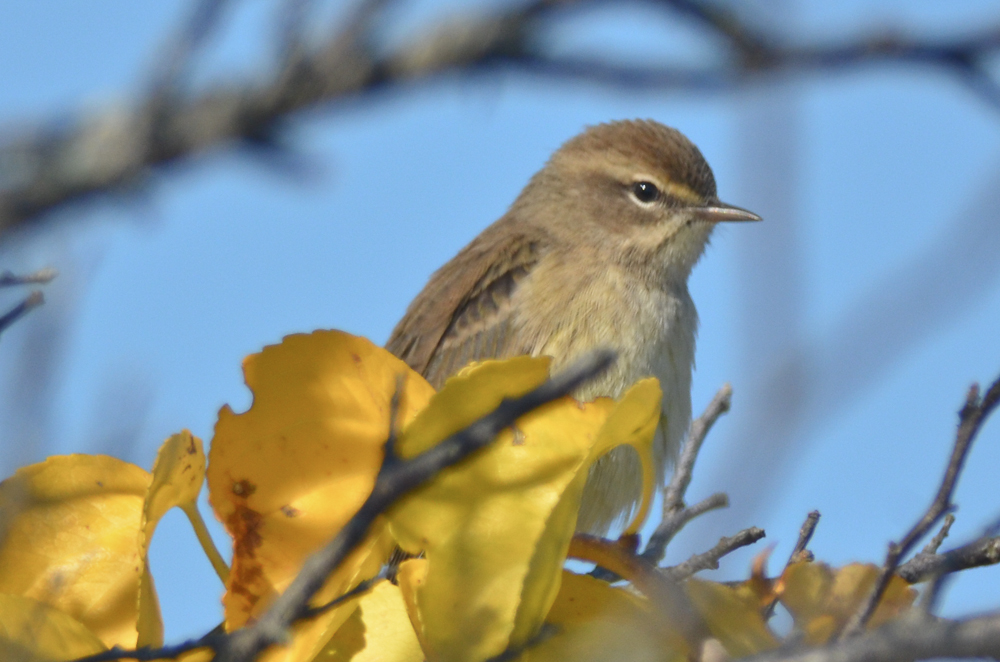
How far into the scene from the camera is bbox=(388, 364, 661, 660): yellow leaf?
2.01 metres

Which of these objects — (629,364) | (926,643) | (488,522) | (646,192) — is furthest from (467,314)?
(926,643)

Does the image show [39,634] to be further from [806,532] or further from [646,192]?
[646,192]

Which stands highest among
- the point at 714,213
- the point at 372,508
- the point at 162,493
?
the point at 714,213

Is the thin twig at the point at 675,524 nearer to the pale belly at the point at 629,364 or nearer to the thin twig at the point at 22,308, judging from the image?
the thin twig at the point at 22,308

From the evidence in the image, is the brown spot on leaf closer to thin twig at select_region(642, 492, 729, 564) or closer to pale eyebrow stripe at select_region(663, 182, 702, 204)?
thin twig at select_region(642, 492, 729, 564)

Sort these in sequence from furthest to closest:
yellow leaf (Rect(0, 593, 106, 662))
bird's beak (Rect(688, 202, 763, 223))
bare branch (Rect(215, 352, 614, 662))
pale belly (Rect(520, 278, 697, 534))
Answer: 1. bird's beak (Rect(688, 202, 763, 223))
2. pale belly (Rect(520, 278, 697, 534))
3. yellow leaf (Rect(0, 593, 106, 662))
4. bare branch (Rect(215, 352, 614, 662))

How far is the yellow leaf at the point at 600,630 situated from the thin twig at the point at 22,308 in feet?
3.88

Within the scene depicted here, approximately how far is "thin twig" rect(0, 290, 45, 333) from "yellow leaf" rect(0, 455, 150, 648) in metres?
0.29

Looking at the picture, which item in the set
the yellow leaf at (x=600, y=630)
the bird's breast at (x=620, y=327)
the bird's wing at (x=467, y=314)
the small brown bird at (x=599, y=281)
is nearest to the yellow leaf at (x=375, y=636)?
the yellow leaf at (x=600, y=630)

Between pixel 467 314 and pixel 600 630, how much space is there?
12.6 feet

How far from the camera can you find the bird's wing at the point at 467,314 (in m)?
5.69

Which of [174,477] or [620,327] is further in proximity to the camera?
[620,327]

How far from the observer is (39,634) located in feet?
6.66

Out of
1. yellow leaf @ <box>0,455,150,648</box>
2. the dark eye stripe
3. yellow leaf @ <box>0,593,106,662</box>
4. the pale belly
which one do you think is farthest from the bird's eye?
yellow leaf @ <box>0,593,106,662</box>
